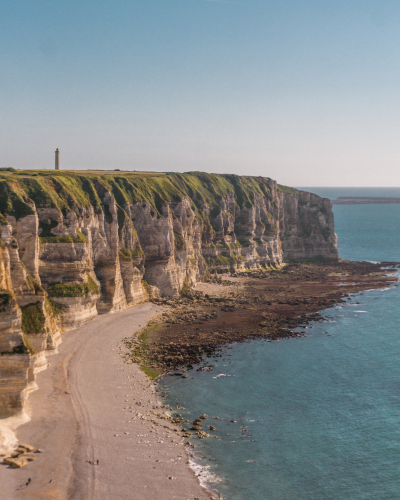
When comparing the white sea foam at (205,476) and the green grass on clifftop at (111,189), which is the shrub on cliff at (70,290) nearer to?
the green grass on clifftop at (111,189)

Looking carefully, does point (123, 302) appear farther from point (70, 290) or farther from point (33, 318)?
point (33, 318)

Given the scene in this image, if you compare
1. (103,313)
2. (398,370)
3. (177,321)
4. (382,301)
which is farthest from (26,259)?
(382,301)

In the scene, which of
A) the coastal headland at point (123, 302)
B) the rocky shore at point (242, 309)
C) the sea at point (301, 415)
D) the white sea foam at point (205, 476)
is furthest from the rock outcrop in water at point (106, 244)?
the sea at point (301, 415)

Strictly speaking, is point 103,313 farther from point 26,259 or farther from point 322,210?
point 322,210

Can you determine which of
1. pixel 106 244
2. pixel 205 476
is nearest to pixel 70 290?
pixel 106 244

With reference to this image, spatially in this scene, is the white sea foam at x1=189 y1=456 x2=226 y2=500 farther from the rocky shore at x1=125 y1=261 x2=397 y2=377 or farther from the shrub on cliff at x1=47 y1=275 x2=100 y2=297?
the shrub on cliff at x1=47 y1=275 x2=100 y2=297

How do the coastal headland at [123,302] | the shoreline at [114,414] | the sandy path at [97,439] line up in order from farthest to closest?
1. the coastal headland at [123,302]
2. the shoreline at [114,414]
3. the sandy path at [97,439]

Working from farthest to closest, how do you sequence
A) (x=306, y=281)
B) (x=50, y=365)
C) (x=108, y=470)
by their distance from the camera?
(x=306, y=281) → (x=50, y=365) → (x=108, y=470)
